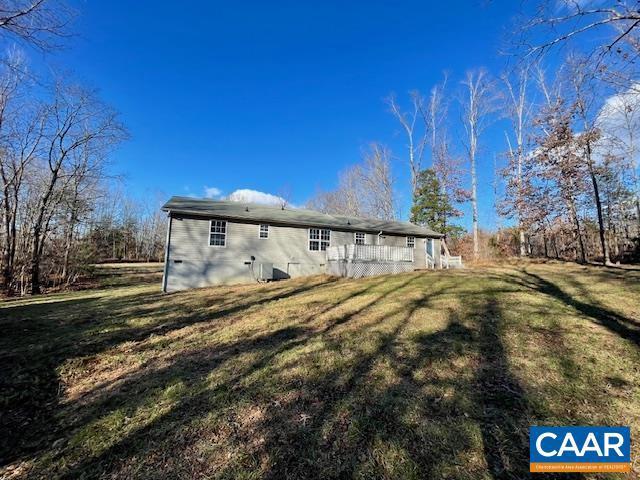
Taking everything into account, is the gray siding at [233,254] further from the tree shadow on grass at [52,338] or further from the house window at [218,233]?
the tree shadow on grass at [52,338]

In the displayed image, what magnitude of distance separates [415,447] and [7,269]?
20917 mm

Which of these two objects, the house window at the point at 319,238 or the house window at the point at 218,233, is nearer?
the house window at the point at 218,233

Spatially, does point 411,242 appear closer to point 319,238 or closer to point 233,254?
point 319,238

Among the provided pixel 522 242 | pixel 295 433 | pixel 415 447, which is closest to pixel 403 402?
pixel 415 447

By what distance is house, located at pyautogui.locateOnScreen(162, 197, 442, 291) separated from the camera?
512 inches

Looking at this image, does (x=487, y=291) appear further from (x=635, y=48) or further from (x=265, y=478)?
(x=265, y=478)

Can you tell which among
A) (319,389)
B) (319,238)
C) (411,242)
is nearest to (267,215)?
(319,238)

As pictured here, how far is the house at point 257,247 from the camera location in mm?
13008

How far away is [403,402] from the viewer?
328 cm

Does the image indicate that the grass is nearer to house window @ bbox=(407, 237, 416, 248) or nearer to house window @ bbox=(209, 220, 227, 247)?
house window @ bbox=(209, 220, 227, 247)
